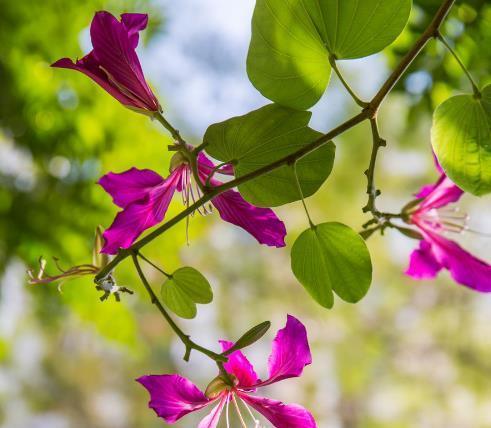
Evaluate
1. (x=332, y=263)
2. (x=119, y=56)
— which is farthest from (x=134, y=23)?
(x=332, y=263)

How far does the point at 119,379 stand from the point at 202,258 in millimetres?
945

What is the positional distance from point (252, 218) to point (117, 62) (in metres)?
0.09

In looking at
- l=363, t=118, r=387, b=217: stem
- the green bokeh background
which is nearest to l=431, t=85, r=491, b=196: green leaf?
l=363, t=118, r=387, b=217: stem

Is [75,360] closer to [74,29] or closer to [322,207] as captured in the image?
[322,207]

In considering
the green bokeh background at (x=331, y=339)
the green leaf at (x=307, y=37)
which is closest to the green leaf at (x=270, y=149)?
the green leaf at (x=307, y=37)

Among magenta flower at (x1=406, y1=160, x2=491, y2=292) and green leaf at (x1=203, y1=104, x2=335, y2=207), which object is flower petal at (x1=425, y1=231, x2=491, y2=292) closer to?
magenta flower at (x1=406, y1=160, x2=491, y2=292)

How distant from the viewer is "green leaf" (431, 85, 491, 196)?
0.24 meters

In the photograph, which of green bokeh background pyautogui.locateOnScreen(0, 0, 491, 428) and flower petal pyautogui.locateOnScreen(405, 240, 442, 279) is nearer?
flower petal pyautogui.locateOnScreen(405, 240, 442, 279)

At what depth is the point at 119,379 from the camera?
146 inches

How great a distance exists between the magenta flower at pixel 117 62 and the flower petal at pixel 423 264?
0.17 meters

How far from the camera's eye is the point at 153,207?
0.82 ft

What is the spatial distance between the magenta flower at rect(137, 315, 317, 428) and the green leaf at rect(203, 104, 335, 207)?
0.05m

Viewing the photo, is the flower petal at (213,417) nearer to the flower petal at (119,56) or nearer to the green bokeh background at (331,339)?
the flower petal at (119,56)

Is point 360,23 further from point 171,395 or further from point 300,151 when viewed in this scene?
point 171,395
